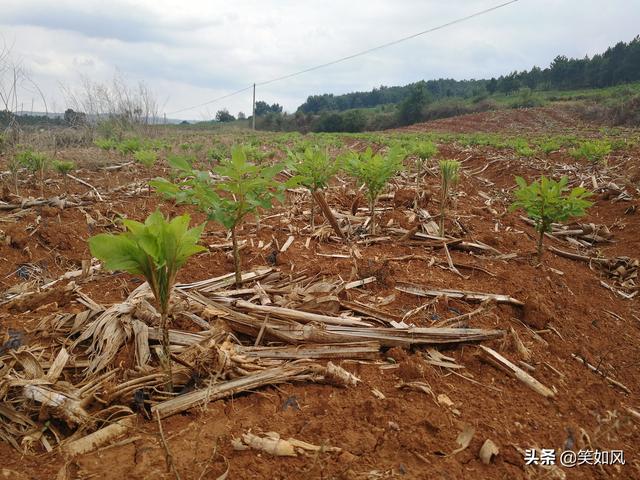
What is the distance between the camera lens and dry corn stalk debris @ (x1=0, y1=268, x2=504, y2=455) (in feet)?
6.37

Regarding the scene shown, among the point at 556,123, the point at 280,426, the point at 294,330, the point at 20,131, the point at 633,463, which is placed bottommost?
the point at 633,463

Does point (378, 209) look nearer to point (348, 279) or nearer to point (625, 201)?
point (348, 279)

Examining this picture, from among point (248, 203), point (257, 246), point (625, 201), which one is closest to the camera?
point (248, 203)

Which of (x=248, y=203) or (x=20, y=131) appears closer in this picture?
(x=248, y=203)

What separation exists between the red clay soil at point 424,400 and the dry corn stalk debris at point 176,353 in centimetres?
9

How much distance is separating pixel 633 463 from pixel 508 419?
0.58m

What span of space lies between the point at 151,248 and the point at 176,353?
88 centimetres

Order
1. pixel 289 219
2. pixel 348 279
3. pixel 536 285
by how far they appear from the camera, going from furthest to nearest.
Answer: pixel 289 219 → pixel 536 285 → pixel 348 279

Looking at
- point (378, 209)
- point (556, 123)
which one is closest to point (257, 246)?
point (378, 209)

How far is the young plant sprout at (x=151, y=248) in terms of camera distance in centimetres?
172

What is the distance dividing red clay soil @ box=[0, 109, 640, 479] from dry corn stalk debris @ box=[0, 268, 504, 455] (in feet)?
0.29

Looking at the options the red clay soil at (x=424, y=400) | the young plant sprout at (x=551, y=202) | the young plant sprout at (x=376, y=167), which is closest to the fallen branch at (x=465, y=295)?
the red clay soil at (x=424, y=400)

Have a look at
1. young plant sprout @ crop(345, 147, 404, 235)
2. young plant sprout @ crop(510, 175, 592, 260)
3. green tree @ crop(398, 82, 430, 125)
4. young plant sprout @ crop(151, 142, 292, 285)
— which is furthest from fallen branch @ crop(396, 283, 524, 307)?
green tree @ crop(398, 82, 430, 125)

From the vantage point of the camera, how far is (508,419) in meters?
2.11
